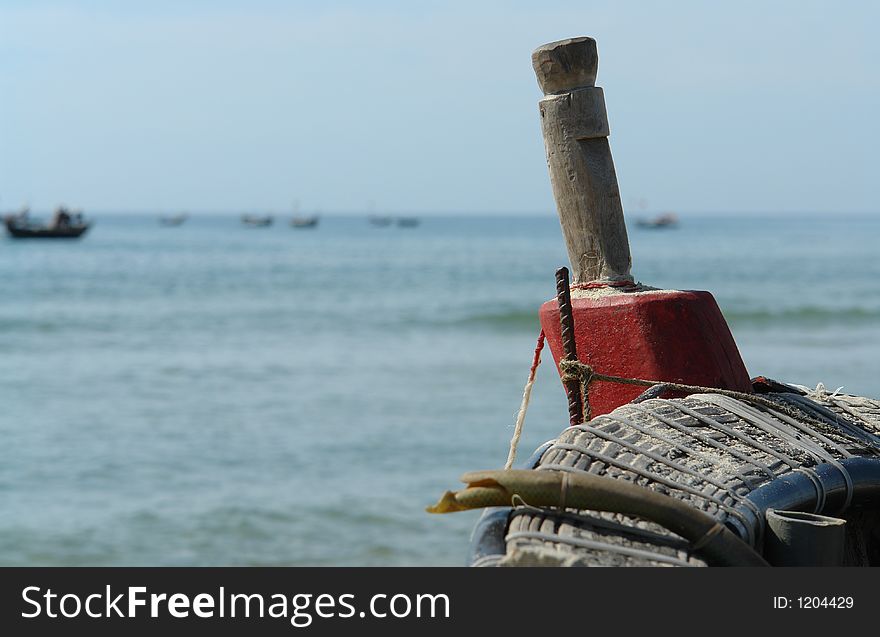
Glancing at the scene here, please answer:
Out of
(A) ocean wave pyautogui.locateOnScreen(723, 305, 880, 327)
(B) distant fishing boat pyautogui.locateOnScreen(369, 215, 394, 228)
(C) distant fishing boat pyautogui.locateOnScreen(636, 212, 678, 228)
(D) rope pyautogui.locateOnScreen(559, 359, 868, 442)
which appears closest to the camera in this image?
(D) rope pyautogui.locateOnScreen(559, 359, 868, 442)

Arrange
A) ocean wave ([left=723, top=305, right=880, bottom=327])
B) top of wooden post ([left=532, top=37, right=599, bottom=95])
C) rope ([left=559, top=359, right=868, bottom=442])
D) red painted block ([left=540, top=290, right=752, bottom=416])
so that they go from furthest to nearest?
1. ocean wave ([left=723, top=305, right=880, bottom=327])
2. top of wooden post ([left=532, top=37, right=599, bottom=95])
3. red painted block ([left=540, top=290, right=752, bottom=416])
4. rope ([left=559, top=359, right=868, bottom=442])

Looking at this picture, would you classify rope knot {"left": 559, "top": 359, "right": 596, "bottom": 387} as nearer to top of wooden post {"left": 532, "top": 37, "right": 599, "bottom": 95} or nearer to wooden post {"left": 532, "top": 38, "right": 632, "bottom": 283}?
wooden post {"left": 532, "top": 38, "right": 632, "bottom": 283}

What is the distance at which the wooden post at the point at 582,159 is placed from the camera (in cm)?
256

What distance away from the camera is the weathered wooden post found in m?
2.38

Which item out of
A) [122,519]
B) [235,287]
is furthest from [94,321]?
[122,519]

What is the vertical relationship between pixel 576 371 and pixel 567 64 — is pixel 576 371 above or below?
below

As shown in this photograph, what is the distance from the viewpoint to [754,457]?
196cm

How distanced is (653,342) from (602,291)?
23 centimetres

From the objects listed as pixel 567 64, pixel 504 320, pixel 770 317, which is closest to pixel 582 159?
pixel 567 64

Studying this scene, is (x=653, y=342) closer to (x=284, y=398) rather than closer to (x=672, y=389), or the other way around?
(x=672, y=389)

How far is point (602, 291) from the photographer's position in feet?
8.39

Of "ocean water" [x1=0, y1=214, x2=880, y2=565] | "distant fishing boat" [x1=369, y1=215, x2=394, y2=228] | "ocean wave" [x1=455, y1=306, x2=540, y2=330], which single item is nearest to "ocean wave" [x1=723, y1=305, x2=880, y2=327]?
"ocean water" [x1=0, y1=214, x2=880, y2=565]

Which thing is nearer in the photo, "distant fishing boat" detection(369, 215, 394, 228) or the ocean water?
the ocean water

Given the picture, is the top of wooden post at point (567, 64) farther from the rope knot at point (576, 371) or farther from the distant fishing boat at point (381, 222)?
the distant fishing boat at point (381, 222)
